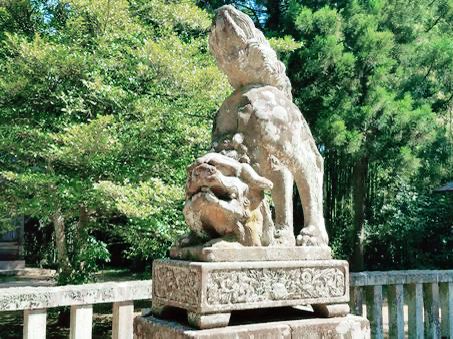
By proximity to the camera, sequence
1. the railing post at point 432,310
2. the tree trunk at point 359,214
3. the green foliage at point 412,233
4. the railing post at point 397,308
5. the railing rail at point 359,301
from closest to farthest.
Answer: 1. the railing rail at point 359,301
2. the railing post at point 397,308
3. the railing post at point 432,310
4. the tree trunk at point 359,214
5. the green foliage at point 412,233

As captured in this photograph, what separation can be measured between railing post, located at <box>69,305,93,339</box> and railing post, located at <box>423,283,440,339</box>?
11.8 ft

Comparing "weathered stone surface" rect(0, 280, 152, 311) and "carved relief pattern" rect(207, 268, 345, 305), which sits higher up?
"carved relief pattern" rect(207, 268, 345, 305)

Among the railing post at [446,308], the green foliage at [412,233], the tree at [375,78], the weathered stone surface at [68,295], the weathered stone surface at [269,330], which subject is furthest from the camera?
the green foliage at [412,233]

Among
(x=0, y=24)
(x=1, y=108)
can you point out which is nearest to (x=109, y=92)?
(x=1, y=108)

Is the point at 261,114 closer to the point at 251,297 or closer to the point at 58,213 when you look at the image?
the point at 251,297

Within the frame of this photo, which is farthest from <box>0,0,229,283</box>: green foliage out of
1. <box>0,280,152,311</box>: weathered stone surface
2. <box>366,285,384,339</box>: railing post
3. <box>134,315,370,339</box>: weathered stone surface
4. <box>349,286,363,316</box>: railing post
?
<box>134,315,370,339</box>: weathered stone surface

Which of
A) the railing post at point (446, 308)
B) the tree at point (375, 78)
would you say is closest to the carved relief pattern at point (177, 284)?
the railing post at point (446, 308)

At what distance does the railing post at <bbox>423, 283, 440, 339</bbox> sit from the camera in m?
5.52

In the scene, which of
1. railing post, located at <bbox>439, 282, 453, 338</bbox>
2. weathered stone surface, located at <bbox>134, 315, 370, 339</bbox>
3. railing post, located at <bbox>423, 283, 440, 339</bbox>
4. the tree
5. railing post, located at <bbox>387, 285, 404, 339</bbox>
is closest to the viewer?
weathered stone surface, located at <bbox>134, 315, 370, 339</bbox>

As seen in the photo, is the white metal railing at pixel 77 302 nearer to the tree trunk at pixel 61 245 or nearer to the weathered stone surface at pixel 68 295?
the weathered stone surface at pixel 68 295

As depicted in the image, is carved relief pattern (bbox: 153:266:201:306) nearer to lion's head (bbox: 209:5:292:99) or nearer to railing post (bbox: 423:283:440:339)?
lion's head (bbox: 209:5:292:99)

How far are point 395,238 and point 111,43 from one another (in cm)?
932

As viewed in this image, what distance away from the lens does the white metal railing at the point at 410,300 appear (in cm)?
504

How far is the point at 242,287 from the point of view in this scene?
8.71ft
